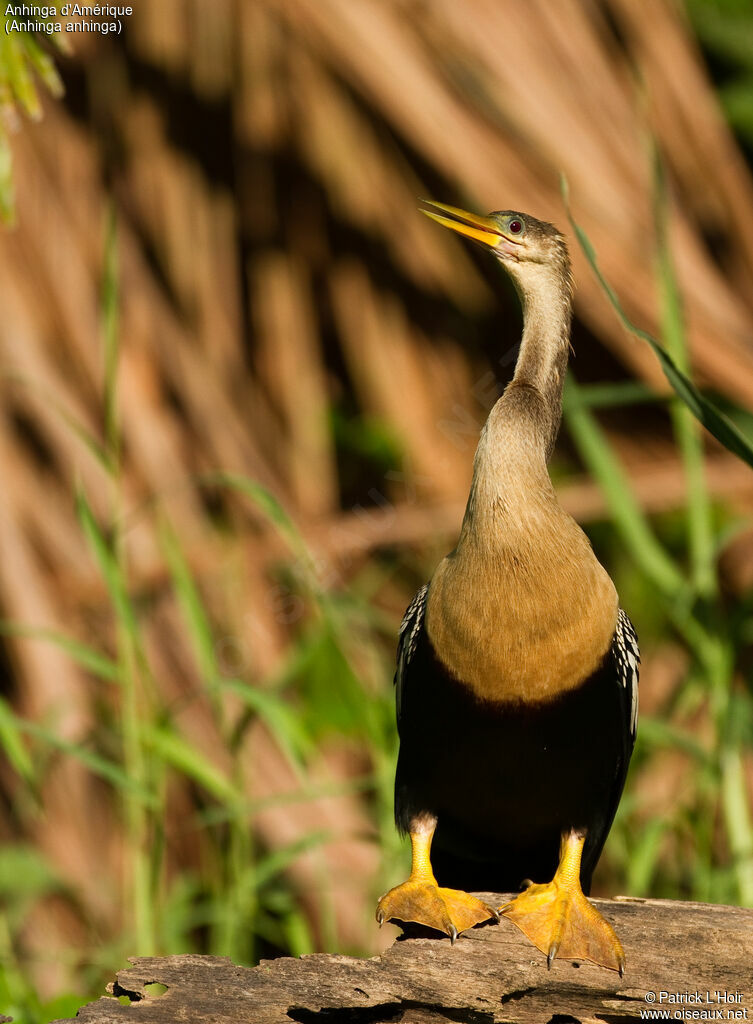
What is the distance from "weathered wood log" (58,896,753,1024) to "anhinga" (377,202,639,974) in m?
0.05

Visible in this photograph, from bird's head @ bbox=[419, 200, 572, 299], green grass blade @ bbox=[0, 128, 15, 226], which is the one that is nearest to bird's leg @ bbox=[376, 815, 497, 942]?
bird's head @ bbox=[419, 200, 572, 299]

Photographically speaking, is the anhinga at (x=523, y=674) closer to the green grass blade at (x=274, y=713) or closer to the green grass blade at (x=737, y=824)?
the green grass blade at (x=274, y=713)

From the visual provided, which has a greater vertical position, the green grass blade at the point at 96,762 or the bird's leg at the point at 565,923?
the green grass blade at the point at 96,762

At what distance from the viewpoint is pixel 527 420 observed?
7.86 feet

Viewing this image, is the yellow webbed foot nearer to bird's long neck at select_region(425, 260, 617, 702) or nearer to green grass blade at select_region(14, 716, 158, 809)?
bird's long neck at select_region(425, 260, 617, 702)

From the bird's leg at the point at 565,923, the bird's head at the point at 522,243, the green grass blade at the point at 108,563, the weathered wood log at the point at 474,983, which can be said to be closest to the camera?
the weathered wood log at the point at 474,983

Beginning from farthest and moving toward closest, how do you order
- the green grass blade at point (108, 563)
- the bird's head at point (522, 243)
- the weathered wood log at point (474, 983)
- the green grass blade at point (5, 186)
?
the green grass blade at point (108, 563) < the bird's head at point (522, 243) < the green grass blade at point (5, 186) < the weathered wood log at point (474, 983)

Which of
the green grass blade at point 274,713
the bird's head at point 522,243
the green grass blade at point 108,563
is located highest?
the bird's head at point 522,243

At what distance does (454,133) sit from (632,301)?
87cm

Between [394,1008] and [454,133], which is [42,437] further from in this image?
[394,1008]

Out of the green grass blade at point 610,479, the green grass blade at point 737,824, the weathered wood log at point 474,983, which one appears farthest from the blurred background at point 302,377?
the weathered wood log at point 474,983

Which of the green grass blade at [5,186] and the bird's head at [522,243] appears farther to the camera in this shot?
the bird's head at [522,243]

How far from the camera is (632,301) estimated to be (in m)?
3.97

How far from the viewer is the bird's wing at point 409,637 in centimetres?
267
